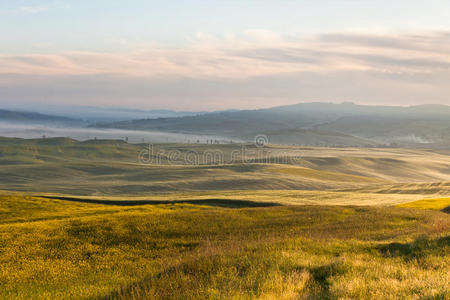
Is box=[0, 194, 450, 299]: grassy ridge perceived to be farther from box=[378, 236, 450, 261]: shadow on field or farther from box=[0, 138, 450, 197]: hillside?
box=[0, 138, 450, 197]: hillside

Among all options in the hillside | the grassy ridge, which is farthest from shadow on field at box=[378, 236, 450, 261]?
the hillside

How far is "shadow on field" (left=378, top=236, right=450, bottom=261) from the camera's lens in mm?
13445

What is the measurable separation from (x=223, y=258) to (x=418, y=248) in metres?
7.19

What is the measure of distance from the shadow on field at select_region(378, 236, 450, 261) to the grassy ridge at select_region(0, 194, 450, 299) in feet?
0.11

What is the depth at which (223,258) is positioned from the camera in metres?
12.1

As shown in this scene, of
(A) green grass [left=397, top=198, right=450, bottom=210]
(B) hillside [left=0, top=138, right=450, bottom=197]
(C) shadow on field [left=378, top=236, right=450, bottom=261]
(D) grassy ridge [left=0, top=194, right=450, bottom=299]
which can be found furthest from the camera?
(B) hillside [left=0, top=138, right=450, bottom=197]

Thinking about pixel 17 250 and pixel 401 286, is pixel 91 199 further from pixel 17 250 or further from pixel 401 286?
pixel 401 286

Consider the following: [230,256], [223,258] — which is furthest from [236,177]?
[223,258]

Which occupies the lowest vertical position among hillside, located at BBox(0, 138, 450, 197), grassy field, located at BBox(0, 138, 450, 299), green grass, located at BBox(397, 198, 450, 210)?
hillside, located at BBox(0, 138, 450, 197)

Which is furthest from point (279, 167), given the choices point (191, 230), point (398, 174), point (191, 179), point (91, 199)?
point (191, 230)

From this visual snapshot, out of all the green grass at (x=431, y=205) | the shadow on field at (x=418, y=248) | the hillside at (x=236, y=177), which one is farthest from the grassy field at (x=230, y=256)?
the hillside at (x=236, y=177)

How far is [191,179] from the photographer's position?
102125 millimetres

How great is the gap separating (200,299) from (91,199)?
2112 inches

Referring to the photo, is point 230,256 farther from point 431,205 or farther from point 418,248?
point 431,205
